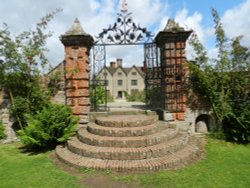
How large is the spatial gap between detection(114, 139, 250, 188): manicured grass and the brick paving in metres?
0.32

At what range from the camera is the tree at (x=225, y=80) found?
7828 mm

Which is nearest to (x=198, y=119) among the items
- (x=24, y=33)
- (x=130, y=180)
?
(x=130, y=180)

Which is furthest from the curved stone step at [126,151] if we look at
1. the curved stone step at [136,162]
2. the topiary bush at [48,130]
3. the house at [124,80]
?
the house at [124,80]

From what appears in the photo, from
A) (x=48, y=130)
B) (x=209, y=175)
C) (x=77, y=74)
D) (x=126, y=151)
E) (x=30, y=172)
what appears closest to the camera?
(x=209, y=175)

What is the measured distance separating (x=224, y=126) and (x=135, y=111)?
332 centimetres

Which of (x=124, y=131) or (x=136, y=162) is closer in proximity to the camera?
(x=136, y=162)

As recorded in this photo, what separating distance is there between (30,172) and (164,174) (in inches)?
128

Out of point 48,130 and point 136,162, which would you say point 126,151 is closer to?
point 136,162

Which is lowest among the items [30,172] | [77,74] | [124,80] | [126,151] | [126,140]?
[30,172]

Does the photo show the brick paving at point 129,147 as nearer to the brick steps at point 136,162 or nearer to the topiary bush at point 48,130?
the brick steps at point 136,162

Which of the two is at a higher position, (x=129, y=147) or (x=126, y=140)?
(x=126, y=140)

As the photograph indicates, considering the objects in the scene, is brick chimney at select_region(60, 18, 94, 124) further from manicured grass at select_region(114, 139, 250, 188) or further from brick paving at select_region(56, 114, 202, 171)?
manicured grass at select_region(114, 139, 250, 188)

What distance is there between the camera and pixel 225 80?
25.8 ft

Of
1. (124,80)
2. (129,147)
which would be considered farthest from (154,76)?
(124,80)
